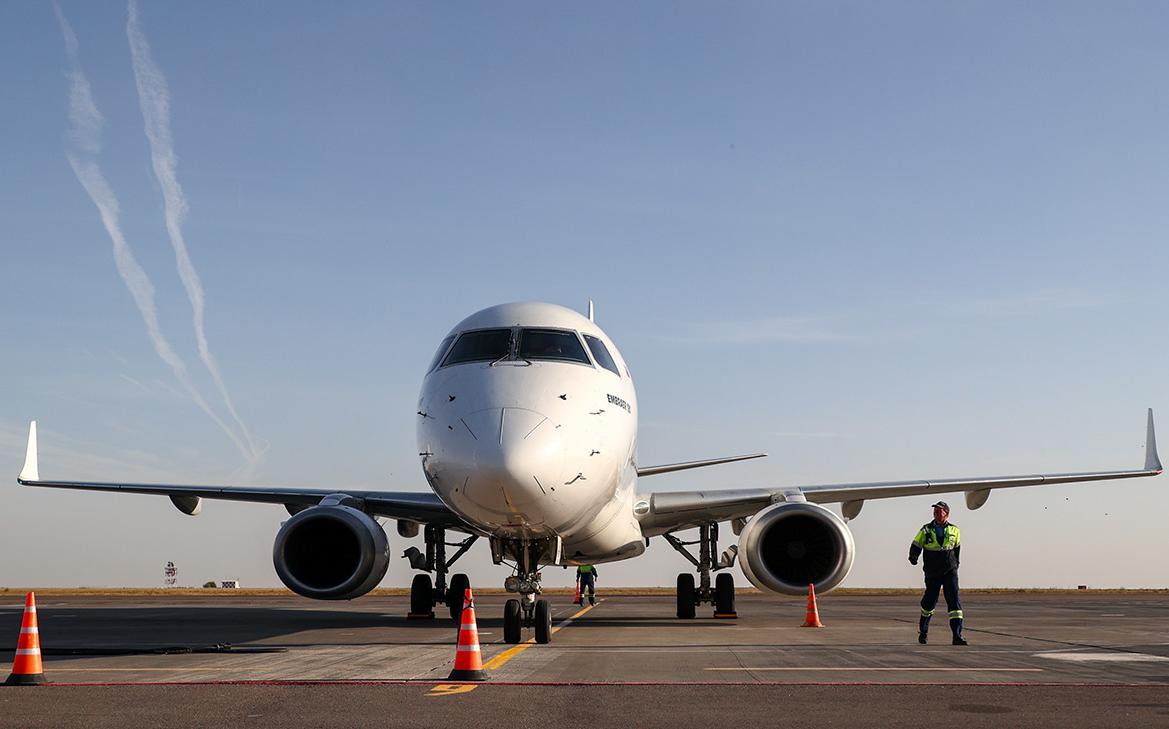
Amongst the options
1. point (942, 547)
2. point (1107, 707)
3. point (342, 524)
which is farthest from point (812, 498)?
point (1107, 707)

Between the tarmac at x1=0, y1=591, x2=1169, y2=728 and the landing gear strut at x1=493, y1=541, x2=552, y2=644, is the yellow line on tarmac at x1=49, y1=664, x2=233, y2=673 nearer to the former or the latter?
the tarmac at x1=0, y1=591, x2=1169, y2=728

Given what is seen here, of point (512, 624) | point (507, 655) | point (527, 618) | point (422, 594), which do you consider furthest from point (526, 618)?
point (422, 594)

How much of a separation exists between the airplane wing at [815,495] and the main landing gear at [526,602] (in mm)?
5120

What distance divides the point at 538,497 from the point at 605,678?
2753mm

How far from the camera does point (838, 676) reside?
9.54 meters

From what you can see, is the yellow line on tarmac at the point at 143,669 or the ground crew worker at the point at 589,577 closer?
the yellow line on tarmac at the point at 143,669

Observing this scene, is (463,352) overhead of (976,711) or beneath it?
overhead

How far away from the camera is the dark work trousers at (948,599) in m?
13.2

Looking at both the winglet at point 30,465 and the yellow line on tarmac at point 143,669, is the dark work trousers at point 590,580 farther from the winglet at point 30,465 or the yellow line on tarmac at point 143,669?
the yellow line on tarmac at point 143,669

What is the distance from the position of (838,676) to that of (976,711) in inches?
90.1

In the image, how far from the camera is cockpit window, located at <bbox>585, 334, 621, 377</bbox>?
1438 centimetres

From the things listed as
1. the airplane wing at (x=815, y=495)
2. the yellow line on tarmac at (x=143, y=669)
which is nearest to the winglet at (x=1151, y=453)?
the airplane wing at (x=815, y=495)

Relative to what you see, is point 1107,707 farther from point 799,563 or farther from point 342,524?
point 342,524

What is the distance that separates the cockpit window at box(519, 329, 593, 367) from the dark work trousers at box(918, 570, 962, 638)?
4.68 meters
